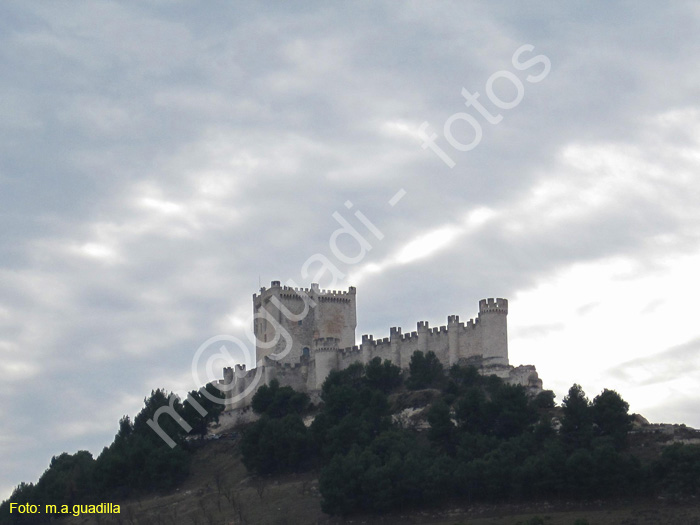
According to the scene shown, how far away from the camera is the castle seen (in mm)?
73812

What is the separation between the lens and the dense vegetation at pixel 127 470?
69938 millimetres

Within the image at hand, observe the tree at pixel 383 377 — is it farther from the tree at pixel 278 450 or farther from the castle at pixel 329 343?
the tree at pixel 278 450

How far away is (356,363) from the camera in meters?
77.2

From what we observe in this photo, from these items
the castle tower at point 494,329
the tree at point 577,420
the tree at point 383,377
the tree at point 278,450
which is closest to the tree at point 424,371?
the tree at point 383,377

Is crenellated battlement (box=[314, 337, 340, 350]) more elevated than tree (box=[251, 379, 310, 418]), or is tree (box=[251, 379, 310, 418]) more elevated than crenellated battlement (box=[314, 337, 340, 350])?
crenellated battlement (box=[314, 337, 340, 350])

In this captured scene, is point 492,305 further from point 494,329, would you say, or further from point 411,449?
point 411,449

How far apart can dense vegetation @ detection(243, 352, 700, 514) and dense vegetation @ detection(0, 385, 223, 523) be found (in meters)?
4.71

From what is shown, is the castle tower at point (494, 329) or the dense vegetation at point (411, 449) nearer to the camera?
the dense vegetation at point (411, 449)

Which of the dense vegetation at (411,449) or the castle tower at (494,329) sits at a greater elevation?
the castle tower at (494,329)

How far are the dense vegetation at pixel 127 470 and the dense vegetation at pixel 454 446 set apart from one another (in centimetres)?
471

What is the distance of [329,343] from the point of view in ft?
261

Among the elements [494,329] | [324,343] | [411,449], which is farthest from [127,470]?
[494,329]

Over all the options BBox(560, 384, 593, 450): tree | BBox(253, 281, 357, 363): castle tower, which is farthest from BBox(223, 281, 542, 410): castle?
BBox(560, 384, 593, 450): tree

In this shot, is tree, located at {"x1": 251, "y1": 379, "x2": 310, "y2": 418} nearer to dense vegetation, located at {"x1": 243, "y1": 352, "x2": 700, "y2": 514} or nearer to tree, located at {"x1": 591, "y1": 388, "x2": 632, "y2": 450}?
dense vegetation, located at {"x1": 243, "y1": 352, "x2": 700, "y2": 514}
